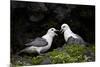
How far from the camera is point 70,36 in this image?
2.32 meters

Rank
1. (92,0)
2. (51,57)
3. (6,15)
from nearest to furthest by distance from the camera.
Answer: (6,15)
(51,57)
(92,0)

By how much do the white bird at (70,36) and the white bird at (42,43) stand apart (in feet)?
0.41

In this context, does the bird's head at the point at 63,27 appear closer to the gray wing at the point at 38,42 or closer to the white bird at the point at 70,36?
the white bird at the point at 70,36

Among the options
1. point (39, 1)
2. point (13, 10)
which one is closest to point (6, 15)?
point (13, 10)

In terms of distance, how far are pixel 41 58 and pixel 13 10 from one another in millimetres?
615

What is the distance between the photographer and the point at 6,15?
208 centimetres

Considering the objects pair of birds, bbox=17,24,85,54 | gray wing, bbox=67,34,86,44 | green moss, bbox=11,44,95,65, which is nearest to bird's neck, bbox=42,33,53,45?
pair of birds, bbox=17,24,85,54

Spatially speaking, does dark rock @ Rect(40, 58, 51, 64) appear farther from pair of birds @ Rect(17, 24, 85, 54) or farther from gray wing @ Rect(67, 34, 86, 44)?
gray wing @ Rect(67, 34, 86, 44)

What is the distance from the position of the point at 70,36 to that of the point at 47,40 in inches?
11.4

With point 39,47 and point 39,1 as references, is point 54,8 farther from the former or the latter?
point 39,47

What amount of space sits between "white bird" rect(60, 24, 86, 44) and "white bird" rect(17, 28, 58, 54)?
12cm

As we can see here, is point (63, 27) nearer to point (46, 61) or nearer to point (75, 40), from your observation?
point (75, 40)

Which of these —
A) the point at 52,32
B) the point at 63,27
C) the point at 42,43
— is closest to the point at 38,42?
the point at 42,43

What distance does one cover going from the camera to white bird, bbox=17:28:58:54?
217 cm
